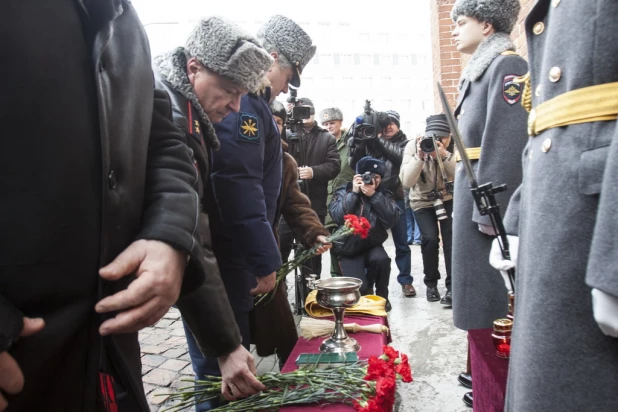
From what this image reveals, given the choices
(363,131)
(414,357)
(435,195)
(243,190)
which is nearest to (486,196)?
(243,190)

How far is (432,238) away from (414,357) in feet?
5.13

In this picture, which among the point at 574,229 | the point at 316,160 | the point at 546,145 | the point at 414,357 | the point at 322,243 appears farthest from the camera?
the point at 316,160

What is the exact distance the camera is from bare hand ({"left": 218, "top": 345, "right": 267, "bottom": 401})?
139 centimetres

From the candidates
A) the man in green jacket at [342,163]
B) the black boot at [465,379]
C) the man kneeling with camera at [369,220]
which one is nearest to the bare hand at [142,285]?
the black boot at [465,379]

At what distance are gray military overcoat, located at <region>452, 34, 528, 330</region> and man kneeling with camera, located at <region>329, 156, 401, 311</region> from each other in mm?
1733

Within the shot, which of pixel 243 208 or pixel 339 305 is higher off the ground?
pixel 243 208

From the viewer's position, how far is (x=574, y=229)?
0.90 metres

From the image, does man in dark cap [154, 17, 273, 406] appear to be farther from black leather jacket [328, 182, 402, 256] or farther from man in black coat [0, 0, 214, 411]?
black leather jacket [328, 182, 402, 256]

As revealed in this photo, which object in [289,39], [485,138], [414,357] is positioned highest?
[289,39]

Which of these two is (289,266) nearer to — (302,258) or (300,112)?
(302,258)

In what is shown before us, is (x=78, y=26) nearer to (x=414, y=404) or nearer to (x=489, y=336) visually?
(x=489, y=336)

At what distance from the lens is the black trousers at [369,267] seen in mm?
4234

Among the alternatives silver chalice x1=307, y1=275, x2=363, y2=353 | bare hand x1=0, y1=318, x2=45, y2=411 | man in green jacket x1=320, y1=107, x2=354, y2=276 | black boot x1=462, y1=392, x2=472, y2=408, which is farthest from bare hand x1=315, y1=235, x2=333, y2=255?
bare hand x1=0, y1=318, x2=45, y2=411

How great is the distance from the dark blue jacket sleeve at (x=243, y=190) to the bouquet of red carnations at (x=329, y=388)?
0.52m
